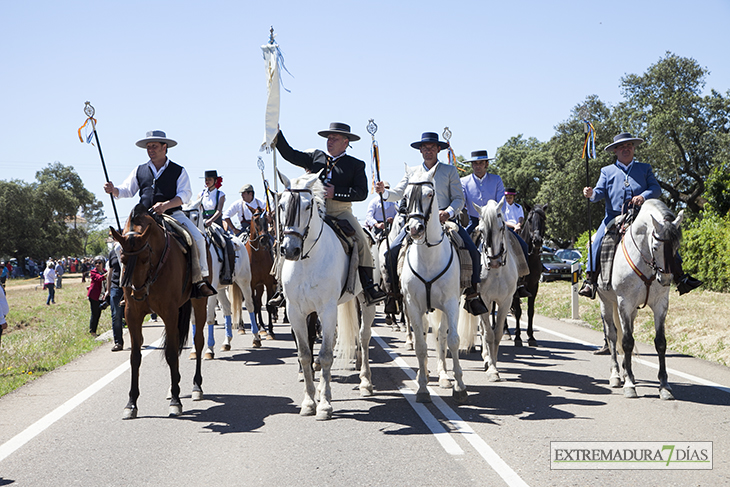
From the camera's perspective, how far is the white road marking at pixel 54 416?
621 cm

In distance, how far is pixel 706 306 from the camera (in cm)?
1722

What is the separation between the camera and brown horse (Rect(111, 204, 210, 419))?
23.7 ft

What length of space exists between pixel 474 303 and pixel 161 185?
14.0 feet

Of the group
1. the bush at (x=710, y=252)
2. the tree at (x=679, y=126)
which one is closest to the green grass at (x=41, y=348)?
the bush at (x=710, y=252)

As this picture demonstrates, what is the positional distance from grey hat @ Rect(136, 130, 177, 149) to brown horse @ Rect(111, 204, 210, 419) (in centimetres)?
109

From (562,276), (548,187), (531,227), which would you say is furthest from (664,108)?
(531,227)

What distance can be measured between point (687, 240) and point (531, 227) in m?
12.4

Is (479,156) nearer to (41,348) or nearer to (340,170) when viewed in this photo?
(340,170)

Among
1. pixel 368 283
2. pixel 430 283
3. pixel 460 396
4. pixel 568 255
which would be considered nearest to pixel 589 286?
pixel 430 283

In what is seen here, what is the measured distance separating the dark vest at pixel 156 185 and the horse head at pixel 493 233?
4287mm

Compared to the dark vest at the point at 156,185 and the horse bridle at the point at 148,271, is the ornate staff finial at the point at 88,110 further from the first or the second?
the horse bridle at the point at 148,271

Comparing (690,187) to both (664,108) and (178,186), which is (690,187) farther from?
(178,186)

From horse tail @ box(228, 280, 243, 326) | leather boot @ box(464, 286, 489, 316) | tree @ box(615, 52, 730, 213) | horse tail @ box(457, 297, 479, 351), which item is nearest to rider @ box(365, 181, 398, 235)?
horse tail @ box(228, 280, 243, 326)

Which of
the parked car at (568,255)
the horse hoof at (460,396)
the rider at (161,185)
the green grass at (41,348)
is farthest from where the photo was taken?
the parked car at (568,255)
